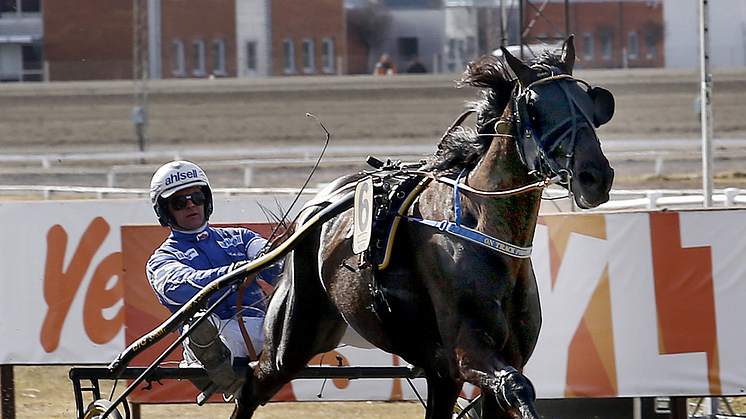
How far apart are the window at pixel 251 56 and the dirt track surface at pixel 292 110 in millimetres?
1443

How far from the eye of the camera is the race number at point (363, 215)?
4.06 meters

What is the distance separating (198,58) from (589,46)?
524 inches

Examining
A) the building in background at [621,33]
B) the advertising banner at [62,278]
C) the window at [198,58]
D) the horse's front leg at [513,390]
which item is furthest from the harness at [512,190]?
the window at [198,58]

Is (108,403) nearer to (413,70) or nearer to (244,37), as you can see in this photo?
(413,70)

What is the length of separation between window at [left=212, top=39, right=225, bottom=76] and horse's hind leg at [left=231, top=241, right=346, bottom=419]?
32681 mm

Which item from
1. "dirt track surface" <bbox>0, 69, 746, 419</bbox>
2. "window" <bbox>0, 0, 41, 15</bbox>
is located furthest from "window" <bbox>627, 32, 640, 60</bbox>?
"window" <bbox>0, 0, 41, 15</bbox>

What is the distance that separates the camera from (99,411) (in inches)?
202

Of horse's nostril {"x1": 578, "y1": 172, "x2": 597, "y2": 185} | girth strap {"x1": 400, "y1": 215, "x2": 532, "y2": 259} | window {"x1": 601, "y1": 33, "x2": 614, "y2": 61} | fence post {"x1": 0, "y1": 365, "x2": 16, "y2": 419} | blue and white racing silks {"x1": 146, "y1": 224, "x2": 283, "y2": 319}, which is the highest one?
window {"x1": 601, "y1": 33, "x2": 614, "y2": 61}

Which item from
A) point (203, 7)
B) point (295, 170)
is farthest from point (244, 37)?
point (295, 170)

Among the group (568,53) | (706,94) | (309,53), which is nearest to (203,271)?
(568,53)

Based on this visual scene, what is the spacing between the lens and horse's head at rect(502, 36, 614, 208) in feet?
11.1

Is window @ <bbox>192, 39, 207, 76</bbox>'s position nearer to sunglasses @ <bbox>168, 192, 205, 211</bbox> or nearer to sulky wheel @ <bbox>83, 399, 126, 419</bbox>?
sulky wheel @ <bbox>83, 399, 126, 419</bbox>

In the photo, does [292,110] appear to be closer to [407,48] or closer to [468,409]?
[407,48]

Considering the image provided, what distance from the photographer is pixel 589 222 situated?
226 inches
